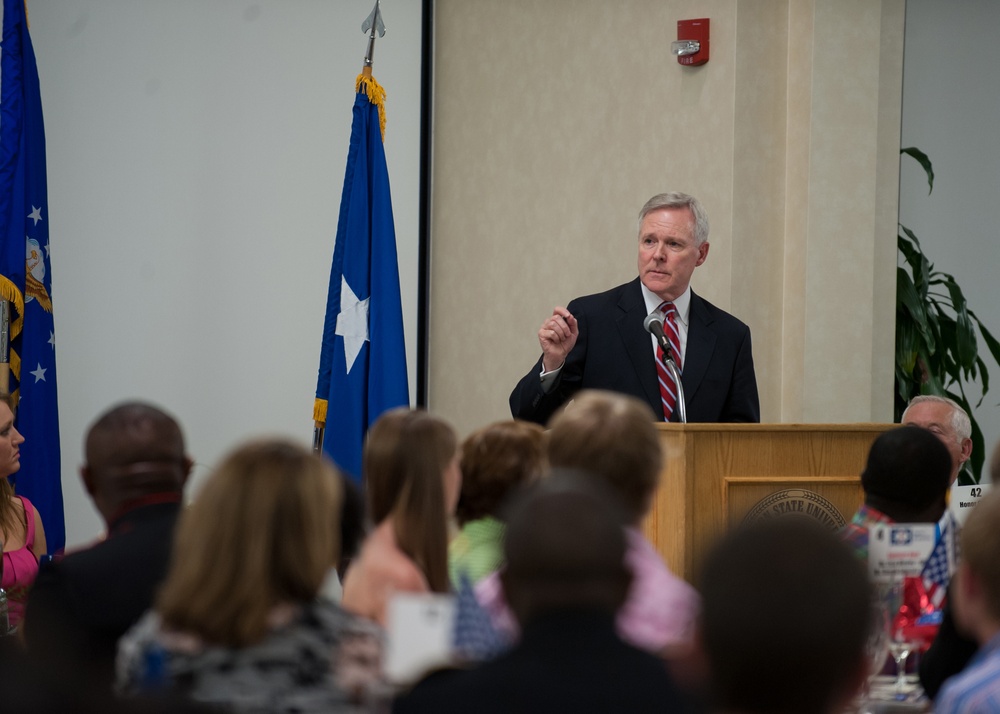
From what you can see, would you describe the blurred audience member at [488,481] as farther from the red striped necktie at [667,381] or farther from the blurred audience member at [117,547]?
the red striped necktie at [667,381]

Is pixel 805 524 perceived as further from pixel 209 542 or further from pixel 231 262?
pixel 231 262

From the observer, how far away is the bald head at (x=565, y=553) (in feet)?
4.47

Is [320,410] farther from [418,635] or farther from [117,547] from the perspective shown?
[418,635]

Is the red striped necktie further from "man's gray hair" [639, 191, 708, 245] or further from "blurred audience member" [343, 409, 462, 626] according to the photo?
"blurred audience member" [343, 409, 462, 626]

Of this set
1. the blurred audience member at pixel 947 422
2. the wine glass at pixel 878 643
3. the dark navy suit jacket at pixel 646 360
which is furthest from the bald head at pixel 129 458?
the blurred audience member at pixel 947 422

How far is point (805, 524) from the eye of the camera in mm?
1310

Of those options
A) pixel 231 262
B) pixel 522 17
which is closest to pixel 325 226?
pixel 231 262

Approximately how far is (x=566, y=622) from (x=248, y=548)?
460 mm

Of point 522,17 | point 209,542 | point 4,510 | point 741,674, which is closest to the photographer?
point 741,674

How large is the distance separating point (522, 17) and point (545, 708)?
5.39 meters

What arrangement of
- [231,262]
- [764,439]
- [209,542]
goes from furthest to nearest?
[231,262]
[764,439]
[209,542]

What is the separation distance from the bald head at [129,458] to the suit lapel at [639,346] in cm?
209

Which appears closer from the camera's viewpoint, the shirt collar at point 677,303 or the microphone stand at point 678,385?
the microphone stand at point 678,385

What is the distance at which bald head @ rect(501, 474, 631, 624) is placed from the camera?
136 cm
